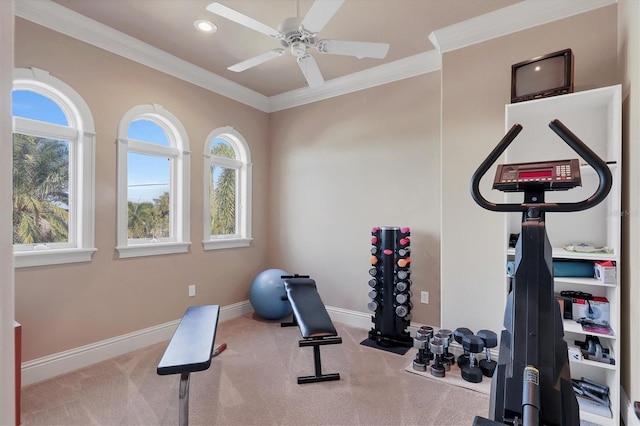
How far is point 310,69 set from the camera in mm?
2436

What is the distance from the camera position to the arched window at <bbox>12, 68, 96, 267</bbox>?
248 cm

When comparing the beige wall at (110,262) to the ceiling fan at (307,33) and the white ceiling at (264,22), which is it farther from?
the ceiling fan at (307,33)

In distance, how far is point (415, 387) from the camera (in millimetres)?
2432

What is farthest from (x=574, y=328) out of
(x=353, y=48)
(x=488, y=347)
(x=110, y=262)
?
(x=110, y=262)

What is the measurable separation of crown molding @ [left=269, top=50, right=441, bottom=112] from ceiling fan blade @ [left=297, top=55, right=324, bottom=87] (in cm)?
124

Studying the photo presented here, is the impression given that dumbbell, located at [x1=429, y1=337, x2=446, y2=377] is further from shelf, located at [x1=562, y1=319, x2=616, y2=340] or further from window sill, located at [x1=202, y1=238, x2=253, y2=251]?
window sill, located at [x1=202, y1=238, x2=253, y2=251]

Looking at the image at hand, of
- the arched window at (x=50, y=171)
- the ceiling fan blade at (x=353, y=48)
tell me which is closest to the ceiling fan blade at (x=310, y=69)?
the ceiling fan blade at (x=353, y=48)

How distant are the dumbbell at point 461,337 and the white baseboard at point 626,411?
0.93 metres

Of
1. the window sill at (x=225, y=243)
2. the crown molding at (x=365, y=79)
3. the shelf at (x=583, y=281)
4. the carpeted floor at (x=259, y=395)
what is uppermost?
the crown molding at (x=365, y=79)

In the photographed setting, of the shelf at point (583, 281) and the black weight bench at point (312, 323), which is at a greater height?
the shelf at point (583, 281)

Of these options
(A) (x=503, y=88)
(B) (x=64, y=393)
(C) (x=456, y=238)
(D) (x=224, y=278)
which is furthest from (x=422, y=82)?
(B) (x=64, y=393)

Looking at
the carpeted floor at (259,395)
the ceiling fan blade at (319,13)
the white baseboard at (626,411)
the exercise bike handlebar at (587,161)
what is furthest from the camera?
the carpeted floor at (259,395)

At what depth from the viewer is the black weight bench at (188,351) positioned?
1.75m

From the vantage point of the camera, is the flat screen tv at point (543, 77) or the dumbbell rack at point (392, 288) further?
the dumbbell rack at point (392, 288)
